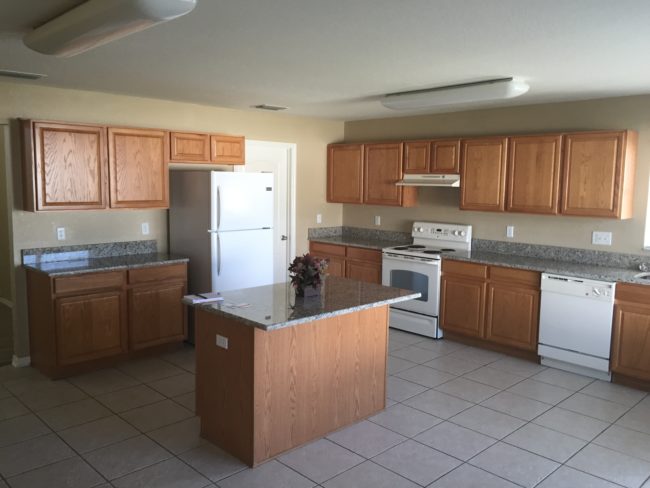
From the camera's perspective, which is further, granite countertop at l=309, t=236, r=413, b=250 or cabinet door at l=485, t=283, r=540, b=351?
granite countertop at l=309, t=236, r=413, b=250

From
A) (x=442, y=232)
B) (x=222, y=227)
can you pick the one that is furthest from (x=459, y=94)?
(x=222, y=227)

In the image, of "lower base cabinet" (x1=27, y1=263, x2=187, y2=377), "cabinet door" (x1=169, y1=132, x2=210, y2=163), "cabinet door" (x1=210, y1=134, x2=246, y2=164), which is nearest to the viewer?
"lower base cabinet" (x1=27, y1=263, x2=187, y2=377)

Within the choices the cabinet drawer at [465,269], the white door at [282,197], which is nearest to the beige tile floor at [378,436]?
the cabinet drawer at [465,269]

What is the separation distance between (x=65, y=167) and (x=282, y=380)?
8.59 feet

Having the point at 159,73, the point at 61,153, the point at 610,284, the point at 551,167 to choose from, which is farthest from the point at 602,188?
the point at 61,153

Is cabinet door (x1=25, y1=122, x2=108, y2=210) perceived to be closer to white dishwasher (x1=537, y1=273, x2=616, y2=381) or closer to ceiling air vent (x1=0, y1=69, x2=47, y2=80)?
ceiling air vent (x1=0, y1=69, x2=47, y2=80)

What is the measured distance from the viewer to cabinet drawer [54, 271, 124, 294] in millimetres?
4223

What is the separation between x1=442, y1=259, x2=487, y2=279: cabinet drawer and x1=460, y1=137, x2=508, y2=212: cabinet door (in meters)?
0.60

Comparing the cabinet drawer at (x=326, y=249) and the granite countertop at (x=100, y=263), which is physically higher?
the granite countertop at (x=100, y=263)

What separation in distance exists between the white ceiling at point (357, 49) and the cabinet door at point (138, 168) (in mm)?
390

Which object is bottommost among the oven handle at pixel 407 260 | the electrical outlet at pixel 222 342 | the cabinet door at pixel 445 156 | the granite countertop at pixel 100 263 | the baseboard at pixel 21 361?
the baseboard at pixel 21 361

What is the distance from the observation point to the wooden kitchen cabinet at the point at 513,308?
4820mm

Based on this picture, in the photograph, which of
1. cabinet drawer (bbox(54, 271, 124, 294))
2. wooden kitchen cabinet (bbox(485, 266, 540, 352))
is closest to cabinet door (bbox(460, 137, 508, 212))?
wooden kitchen cabinet (bbox(485, 266, 540, 352))

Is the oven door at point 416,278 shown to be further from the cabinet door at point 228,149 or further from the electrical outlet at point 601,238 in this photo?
the cabinet door at point 228,149
